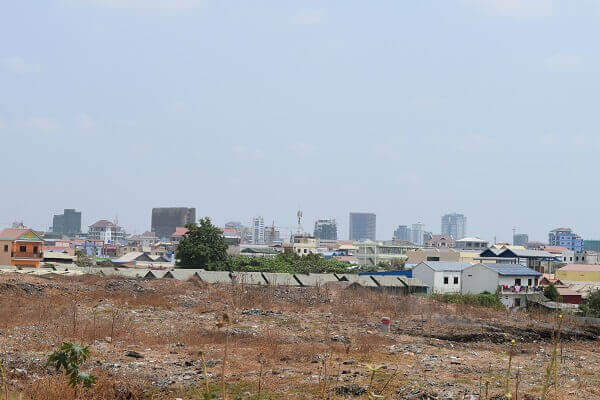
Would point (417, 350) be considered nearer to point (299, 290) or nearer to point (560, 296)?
point (299, 290)

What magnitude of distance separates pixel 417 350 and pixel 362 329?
2.93m

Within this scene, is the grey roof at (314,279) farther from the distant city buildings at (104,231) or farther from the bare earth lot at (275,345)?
the distant city buildings at (104,231)

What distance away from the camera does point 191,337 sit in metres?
12.4

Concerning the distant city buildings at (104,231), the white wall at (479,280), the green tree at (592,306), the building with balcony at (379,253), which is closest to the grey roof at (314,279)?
the white wall at (479,280)

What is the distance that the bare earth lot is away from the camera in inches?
337

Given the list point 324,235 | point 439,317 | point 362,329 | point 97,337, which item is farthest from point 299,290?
point 324,235

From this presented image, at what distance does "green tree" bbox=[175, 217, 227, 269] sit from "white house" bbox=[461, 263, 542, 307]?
15.0 meters

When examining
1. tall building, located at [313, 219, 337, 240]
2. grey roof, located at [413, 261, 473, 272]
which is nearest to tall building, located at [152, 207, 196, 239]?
tall building, located at [313, 219, 337, 240]

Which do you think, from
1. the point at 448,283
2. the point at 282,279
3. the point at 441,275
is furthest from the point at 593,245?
the point at 282,279

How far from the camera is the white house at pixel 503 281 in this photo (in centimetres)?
3369

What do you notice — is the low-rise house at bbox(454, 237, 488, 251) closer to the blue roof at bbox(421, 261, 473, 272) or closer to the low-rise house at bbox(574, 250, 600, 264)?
the low-rise house at bbox(574, 250, 600, 264)

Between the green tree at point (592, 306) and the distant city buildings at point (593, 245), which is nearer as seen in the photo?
the green tree at point (592, 306)

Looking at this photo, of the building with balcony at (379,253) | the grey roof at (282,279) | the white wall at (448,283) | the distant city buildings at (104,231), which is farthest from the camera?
the distant city buildings at (104,231)

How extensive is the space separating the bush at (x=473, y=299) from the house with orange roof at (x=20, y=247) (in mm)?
28131
